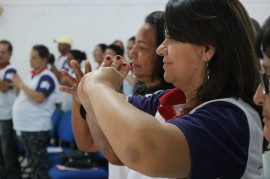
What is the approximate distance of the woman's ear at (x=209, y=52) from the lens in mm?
885

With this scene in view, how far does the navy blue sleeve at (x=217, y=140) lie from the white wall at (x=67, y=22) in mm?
4182

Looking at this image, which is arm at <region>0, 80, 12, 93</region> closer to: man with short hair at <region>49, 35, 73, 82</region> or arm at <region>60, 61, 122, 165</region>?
man with short hair at <region>49, 35, 73, 82</region>

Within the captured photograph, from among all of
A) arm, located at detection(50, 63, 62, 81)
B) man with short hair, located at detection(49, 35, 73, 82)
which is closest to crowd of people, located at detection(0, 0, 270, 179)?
arm, located at detection(50, 63, 62, 81)

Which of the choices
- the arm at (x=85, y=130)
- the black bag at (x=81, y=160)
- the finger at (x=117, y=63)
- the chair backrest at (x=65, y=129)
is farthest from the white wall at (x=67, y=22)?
the finger at (x=117, y=63)

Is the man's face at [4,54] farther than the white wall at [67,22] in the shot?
No

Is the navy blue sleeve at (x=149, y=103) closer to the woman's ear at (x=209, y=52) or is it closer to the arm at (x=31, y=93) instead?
the woman's ear at (x=209, y=52)

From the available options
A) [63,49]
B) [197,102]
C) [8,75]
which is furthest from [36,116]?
[197,102]

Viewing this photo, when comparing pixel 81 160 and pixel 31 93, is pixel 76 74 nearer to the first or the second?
pixel 81 160

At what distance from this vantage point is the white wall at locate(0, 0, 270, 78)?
5121 millimetres

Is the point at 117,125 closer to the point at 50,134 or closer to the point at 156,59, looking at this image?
the point at 156,59

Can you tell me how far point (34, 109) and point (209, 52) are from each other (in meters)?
3.07

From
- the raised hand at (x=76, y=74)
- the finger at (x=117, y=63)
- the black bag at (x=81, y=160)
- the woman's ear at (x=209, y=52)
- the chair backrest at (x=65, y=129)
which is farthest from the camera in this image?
the chair backrest at (x=65, y=129)

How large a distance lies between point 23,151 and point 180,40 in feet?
11.5

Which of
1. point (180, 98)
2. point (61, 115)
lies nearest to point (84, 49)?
point (61, 115)
